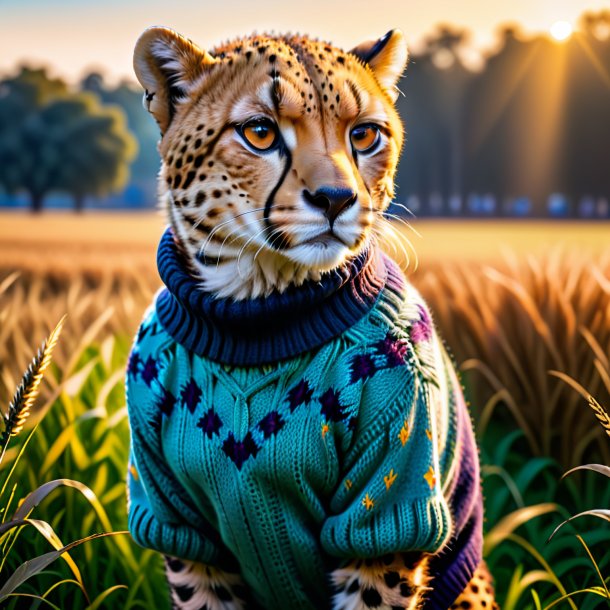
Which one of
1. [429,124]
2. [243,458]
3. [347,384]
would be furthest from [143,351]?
[429,124]

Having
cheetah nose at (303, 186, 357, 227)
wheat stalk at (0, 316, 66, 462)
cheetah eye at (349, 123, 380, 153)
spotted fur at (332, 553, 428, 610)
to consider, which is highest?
cheetah eye at (349, 123, 380, 153)

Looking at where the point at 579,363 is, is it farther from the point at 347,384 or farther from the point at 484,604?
the point at 347,384

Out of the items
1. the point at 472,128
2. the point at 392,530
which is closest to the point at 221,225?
the point at 392,530

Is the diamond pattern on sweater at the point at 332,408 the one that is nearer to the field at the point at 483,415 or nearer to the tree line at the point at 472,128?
the field at the point at 483,415

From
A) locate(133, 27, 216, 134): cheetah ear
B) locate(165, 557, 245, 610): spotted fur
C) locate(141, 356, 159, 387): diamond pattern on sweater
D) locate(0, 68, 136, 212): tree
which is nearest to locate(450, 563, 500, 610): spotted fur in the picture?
locate(165, 557, 245, 610): spotted fur

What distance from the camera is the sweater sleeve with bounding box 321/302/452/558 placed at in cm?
155

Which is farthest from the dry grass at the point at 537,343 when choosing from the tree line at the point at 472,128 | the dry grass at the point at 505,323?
the tree line at the point at 472,128

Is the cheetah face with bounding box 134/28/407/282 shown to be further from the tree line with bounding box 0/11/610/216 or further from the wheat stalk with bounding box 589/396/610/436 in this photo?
the tree line with bounding box 0/11/610/216

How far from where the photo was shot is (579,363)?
300 centimetres

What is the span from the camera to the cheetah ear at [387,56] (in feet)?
5.64

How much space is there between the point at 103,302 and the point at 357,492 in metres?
2.06

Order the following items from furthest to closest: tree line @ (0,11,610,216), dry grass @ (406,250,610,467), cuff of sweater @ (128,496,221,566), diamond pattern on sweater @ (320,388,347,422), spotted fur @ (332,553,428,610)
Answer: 1. tree line @ (0,11,610,216)
2. dry grass @ (406,250,610,467)
3. cuff of sweater @ (128,496,221,566)
4. spotted fur @ (332,553,428,610)
5. diamond pattern on sweater @ (320,388,347,422)

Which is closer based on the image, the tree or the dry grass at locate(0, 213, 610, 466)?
the dry grass at locate(0, 213, 610, 466)

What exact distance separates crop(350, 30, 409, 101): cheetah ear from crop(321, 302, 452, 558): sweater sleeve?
1.84ft
